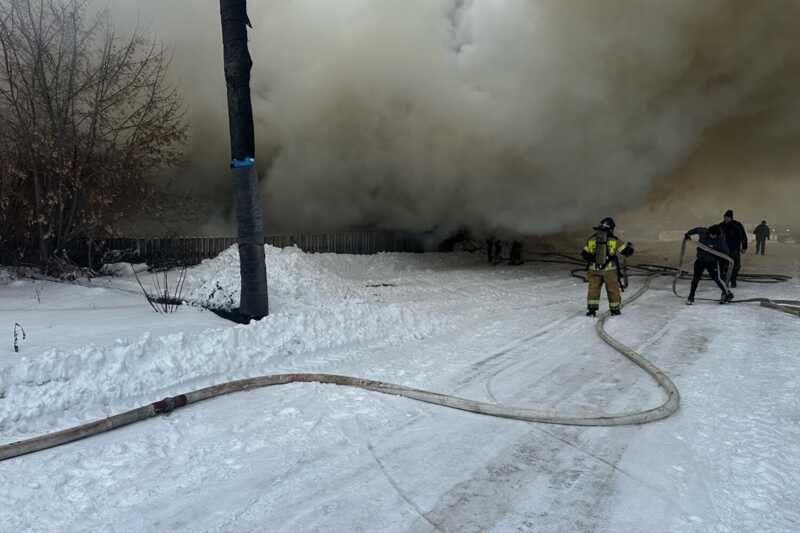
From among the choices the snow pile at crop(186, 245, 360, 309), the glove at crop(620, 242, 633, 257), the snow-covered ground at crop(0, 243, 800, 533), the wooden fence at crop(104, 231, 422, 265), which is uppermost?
the wooden fence at crop(104, 231, 422, 265)

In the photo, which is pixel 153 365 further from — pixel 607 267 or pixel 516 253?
pixel 516 253

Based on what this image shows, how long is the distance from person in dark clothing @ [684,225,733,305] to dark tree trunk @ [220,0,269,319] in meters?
6.92

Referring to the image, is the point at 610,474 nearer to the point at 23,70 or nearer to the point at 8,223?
the point at 8,223

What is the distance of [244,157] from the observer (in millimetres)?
5391

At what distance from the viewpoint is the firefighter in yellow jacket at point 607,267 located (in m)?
7.08

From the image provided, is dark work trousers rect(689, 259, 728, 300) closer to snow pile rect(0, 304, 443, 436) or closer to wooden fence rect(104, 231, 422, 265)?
snow pile rect(0, 304, 443, 436)

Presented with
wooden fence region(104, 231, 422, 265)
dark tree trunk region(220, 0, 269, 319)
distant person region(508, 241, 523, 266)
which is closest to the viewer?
dark tree trunk region(220, 0, 269, 319)

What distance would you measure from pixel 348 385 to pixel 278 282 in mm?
4336

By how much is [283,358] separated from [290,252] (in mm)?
5712

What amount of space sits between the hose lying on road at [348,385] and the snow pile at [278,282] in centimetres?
220

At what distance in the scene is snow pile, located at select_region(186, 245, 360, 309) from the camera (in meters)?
6.02

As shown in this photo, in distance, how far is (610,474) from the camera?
2543 millimetres

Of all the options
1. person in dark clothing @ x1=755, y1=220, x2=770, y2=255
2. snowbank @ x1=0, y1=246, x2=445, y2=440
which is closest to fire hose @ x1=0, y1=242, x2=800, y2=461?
snowbank @ x1=0, y1=246, x2=445, y2=440

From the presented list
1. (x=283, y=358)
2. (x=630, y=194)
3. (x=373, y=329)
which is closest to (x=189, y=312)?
(x=283, y=358)
